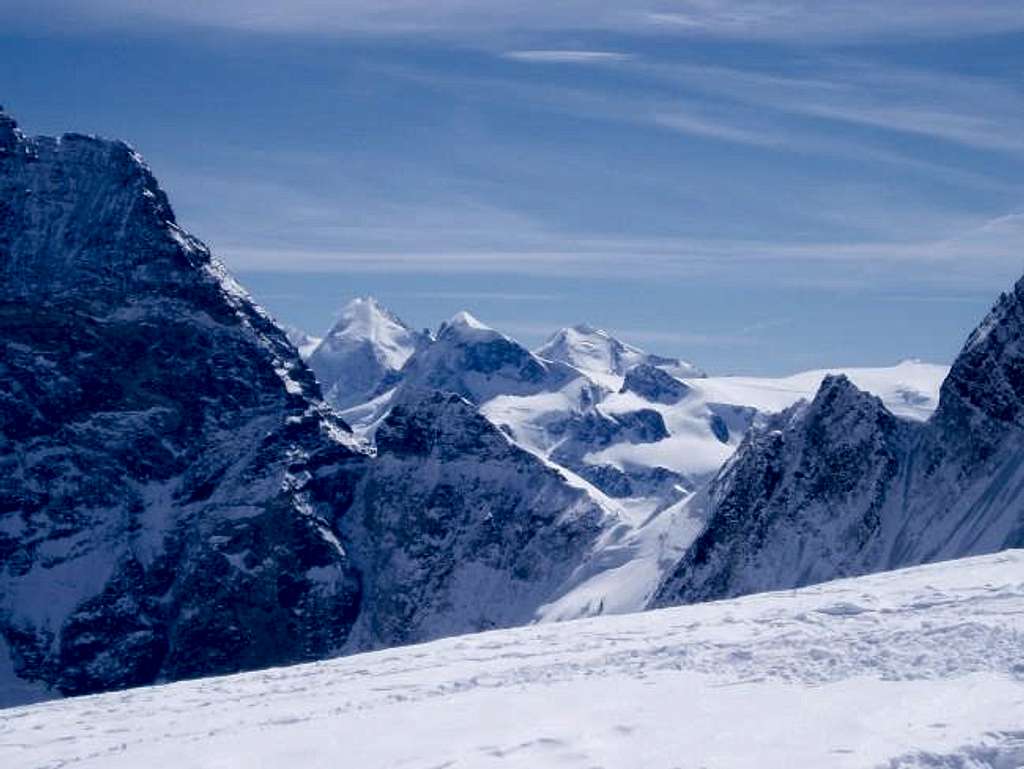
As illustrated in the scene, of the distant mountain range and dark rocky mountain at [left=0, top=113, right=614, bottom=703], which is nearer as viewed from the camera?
the distant mountain range

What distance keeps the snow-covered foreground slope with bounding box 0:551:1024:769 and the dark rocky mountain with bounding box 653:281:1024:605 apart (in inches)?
3352

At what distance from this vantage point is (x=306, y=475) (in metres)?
193

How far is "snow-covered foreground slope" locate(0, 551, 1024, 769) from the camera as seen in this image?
22.3 m

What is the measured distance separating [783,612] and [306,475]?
163 meters

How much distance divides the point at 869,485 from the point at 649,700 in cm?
10693

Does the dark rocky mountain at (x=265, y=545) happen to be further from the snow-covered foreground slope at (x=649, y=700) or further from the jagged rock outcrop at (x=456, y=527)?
the snow-covered foreground slope at (x=649, y=700)

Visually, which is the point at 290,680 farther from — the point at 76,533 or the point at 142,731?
the point at 76,533

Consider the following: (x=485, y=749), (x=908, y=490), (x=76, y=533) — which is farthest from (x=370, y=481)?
(x=485, y=749)

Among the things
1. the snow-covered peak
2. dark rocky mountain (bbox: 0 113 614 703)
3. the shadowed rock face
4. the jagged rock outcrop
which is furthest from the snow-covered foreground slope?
the shadowed rock face

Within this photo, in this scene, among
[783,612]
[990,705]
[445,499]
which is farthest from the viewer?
[445,499]

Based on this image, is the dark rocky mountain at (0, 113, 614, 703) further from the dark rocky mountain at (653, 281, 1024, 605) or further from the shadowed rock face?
the dark rocky mountain at (653, 281, 1024, 605)

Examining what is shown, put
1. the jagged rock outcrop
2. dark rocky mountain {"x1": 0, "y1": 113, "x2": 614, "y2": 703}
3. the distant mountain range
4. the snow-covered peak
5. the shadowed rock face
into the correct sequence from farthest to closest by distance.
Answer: the shadowed rock face < dark rocky mountain {"x1": 0, "y1": 113, "x2": 614, "y2": 703} < the jagged rock outcrop < the distant mountain range < the snow-covered peak

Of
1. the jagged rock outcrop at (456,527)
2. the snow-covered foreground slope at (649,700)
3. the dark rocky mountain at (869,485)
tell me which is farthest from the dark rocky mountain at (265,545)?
the snow-covered foreground slope at (649,700)

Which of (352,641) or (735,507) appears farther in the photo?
(352,641)
